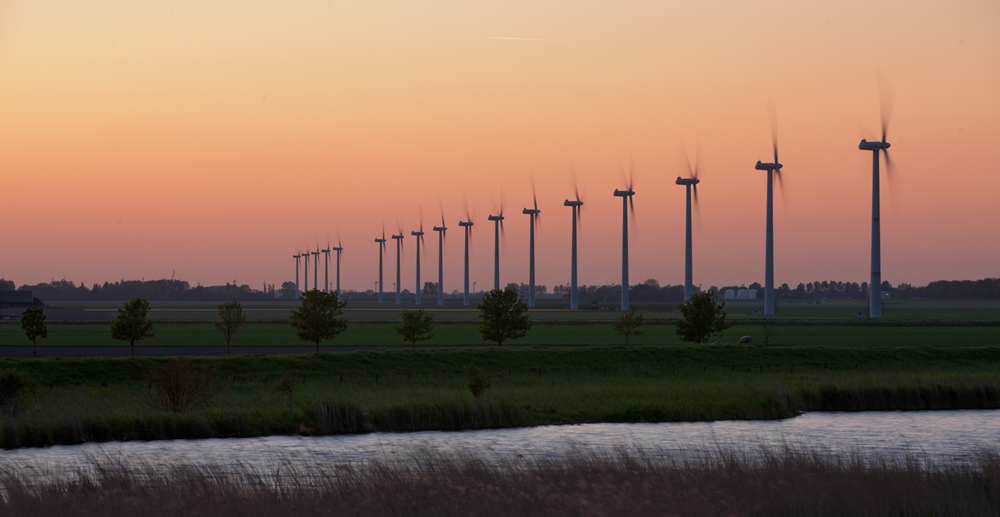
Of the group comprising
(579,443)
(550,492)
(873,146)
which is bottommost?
(579,443)

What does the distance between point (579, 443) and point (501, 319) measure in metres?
43.7

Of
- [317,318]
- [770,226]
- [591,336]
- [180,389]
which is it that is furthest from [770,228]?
[180,389]

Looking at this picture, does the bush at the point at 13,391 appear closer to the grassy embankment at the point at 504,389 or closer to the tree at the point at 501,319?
the grassy embankment at the point at 504,389

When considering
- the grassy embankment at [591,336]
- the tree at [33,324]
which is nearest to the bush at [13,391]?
the tree at [33,324]

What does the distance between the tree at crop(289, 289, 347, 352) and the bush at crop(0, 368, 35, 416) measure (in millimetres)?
32571

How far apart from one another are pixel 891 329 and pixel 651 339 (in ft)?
138

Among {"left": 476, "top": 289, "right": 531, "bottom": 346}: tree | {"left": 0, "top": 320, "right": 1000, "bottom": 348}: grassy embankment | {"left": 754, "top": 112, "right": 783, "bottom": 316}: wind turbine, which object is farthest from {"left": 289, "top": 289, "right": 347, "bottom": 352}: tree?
{"left": 754, "top": 112, "right": 783, "bottom": 316}: wind turbine

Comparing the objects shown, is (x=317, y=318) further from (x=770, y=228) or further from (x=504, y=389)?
(x=770, y=228)

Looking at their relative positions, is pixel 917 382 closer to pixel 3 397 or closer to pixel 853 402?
pixel 853 402

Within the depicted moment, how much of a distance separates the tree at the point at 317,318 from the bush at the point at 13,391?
32.6 m

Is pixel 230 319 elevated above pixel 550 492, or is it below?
above

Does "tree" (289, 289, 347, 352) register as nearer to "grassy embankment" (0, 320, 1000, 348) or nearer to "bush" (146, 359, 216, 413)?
"grassy embankment" (0, 320, 1000, 348)

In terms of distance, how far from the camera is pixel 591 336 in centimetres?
10456

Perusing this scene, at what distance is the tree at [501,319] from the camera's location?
81.4 m
